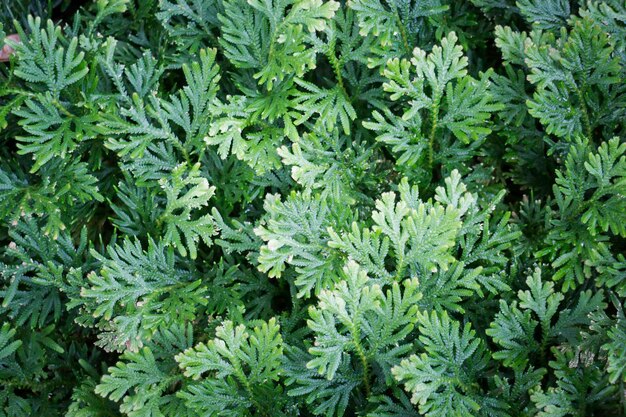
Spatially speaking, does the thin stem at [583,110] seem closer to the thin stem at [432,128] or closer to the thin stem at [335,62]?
the thin stem at [432,128]

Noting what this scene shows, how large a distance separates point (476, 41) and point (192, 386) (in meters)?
1.00

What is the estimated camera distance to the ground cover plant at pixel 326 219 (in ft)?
4.02

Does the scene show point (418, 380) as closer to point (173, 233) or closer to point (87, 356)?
point (173, 233)

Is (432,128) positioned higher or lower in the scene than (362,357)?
higher

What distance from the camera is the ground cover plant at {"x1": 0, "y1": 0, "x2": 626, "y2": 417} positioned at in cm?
122

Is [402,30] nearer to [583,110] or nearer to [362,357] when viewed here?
[583,110]

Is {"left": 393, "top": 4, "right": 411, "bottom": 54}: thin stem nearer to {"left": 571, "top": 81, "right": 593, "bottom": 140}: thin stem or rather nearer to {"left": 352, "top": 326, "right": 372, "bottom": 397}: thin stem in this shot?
{"left": 571, "top": 81, "right": 593, "bottom": 140}: thin stem

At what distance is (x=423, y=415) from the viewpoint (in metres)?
1.25

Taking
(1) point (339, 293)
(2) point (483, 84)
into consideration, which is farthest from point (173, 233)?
(2) point (483, 84)

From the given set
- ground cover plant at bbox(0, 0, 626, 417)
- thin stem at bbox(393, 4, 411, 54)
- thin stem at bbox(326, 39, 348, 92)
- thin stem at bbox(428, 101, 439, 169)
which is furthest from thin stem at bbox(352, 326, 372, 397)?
thin stem at bbox(393, 4, 411, 54)

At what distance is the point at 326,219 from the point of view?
1.32 m

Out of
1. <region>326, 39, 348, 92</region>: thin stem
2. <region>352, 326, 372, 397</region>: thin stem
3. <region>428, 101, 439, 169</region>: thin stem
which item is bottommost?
<region>352, 326, 372, 397</region>: thin stem

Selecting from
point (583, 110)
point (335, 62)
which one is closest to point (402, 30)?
point (335, 62)

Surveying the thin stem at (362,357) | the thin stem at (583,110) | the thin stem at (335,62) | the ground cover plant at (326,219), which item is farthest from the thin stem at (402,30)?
the thin stem at (362,357)
